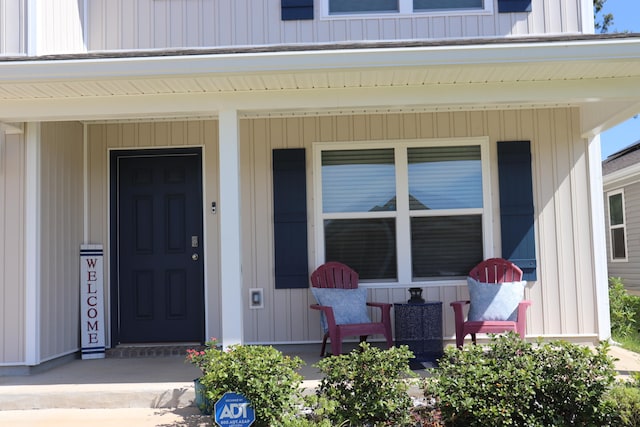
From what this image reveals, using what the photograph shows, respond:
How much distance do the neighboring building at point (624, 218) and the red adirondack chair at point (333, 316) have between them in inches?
253

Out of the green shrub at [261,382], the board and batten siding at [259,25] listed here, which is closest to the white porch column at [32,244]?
the board and batten siding at [259,25]

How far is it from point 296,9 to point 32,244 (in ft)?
9.90

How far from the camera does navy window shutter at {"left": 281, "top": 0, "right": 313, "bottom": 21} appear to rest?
5.83 m

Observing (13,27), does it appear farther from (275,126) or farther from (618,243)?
(618,243)

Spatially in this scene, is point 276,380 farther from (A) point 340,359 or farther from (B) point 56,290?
(B) point 56,290

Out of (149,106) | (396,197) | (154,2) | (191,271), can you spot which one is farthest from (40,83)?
(396,197)

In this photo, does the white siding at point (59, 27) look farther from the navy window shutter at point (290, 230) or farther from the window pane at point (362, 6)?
the window pane at point (362, 6)

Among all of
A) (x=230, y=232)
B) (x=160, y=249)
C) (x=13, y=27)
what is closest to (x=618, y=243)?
(x=160, y=249)

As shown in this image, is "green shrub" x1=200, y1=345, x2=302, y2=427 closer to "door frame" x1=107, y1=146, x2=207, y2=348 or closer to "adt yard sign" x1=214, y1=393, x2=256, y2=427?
"adt yard sign" x1=214, y1=393, x2=256, y2=427

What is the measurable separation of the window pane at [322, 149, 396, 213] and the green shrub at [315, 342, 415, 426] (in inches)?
94.3

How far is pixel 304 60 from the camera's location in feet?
14.1

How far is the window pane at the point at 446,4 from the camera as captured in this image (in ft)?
19.3

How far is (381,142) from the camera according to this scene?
607 centimetres

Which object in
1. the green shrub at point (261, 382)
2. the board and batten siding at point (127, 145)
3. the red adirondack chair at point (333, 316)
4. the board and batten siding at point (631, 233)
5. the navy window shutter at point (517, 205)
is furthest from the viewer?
the board and batten siding at point (631, 233)
